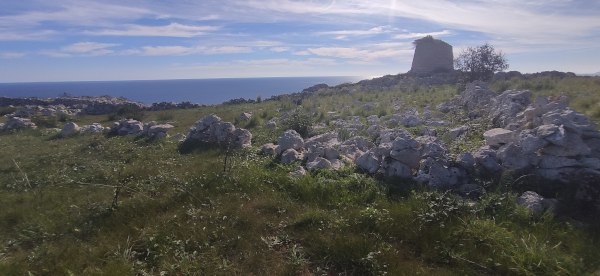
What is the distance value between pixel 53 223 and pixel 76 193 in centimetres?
184

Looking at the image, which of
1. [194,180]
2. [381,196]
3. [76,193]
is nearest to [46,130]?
[76,193]

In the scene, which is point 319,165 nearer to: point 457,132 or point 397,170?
point 397,170

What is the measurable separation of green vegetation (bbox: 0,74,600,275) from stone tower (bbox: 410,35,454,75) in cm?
4157

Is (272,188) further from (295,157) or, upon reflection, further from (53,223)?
(53,223)

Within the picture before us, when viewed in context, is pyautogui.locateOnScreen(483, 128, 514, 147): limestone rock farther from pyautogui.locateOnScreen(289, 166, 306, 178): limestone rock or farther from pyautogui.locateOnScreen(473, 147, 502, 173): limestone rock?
pyautogui.locateOnScreen(289, 166, 306, 178): limestone rock

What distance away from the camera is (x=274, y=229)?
690cm

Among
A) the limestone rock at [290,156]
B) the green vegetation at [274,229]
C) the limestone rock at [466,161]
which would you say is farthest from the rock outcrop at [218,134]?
the limestone rock at [466,161]

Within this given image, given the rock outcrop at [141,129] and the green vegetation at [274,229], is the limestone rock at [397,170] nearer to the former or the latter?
the green vegetation at [274,229]

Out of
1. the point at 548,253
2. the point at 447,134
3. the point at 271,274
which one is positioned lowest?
the point at 271,274

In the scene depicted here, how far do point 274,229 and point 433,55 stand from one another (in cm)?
4503

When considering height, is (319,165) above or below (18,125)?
above

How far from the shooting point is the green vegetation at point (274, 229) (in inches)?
225

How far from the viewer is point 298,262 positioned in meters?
5.81

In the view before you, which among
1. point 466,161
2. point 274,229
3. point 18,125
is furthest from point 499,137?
point 18,125
